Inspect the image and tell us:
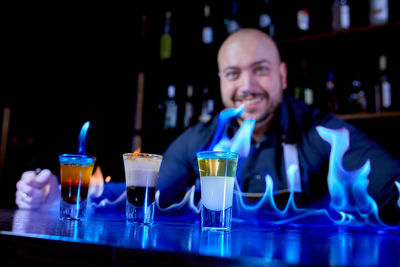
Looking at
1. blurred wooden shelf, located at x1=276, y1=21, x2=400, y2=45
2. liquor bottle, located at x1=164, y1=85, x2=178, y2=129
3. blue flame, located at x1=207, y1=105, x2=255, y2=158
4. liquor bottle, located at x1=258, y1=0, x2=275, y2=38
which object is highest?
liquor bottle, located at x1=258, y1=0, x2=275, y2=38

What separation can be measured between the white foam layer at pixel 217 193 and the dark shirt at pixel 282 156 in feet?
3.85

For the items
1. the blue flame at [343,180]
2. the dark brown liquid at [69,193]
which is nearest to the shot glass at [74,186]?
the dark brown liquid at [69,193]

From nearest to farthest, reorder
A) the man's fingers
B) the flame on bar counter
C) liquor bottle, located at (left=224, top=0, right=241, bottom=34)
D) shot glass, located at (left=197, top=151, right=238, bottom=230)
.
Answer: shot glass, located at (left=197, top=151, right=238, bottom=230)
the man's fingers
the flame on bar counter
liquor bottle, located at (left=224, top=0, right=241, bottom=34)

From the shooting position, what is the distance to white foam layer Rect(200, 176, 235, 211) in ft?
2.56

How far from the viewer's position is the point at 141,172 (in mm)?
878

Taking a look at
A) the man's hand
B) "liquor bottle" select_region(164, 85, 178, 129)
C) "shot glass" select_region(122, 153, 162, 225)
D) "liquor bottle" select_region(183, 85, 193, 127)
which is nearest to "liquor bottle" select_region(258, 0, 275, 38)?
"liquor bottle" select_region(183, 85, 193, 127)

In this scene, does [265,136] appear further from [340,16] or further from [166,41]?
[166,41]

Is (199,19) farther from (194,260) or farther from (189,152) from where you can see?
(194,260)

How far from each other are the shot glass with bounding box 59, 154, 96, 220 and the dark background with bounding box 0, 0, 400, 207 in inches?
54.9

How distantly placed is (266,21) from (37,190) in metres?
1.81

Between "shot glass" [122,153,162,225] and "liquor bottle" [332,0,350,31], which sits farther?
"liquor bottle" [332,0,350,31]

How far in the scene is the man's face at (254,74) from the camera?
2.10 meters

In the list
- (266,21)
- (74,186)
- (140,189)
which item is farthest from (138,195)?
(266,21)

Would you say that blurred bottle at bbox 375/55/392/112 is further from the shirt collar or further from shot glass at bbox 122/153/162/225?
shot glass at bbox 122/153/162/225
